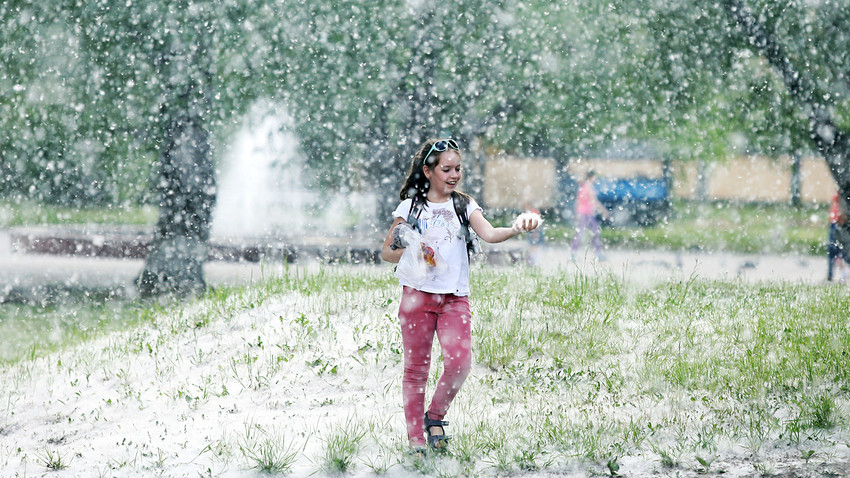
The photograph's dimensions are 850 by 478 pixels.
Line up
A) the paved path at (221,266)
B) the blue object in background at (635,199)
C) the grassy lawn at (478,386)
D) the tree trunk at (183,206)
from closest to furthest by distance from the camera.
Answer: the grassy lawn at (478,386) < the tree trunk at (183,206) < the paved path at (221,266) < the blue object in background at (635,199)

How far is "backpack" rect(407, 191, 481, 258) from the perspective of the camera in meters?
4.10

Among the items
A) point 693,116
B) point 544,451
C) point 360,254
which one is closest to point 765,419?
point 544,451

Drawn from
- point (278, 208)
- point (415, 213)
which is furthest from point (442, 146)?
point (278, 208)

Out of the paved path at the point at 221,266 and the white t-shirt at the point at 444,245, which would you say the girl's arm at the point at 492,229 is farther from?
the paved path at the point at 221,266

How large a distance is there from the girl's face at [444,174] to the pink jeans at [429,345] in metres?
0.54

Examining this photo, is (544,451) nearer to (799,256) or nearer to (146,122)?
(146,122)

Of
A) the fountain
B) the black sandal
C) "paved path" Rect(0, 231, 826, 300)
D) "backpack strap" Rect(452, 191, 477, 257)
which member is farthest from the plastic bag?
"paved path" Rect(0, 231, 826, 300)

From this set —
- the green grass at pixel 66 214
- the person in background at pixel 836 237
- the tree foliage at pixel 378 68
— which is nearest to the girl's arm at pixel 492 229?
the tree foliage at pixel 378 68

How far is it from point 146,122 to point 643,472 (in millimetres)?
8899

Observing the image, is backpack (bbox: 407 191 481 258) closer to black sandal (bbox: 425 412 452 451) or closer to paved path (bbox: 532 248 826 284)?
black sandal (bbox: 425 412 452 451)

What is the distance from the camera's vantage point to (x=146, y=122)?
35.4 ft

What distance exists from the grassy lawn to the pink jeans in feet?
0.99

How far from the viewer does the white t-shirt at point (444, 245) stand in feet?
13.1

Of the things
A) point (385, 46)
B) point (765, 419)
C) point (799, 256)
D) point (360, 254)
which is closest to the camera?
point (765, 419)
